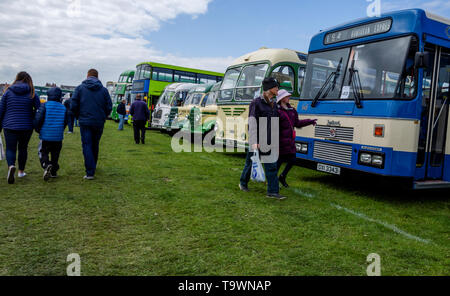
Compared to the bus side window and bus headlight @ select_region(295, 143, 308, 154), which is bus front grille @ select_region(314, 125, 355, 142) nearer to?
bus headlight @ select_region(295, 143, 308, 154)

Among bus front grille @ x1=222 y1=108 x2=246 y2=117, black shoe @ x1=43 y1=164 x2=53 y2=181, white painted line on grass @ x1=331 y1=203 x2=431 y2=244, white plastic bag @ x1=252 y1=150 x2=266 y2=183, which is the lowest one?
white painted line on grass @ x1=331 y1=203 x2=431 y2=244

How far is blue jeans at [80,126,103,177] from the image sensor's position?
22.8ft

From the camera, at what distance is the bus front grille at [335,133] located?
6.79 meters

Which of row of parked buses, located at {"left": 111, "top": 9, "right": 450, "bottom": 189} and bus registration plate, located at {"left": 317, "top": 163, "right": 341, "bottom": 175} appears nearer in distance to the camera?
row of parked buses, located at {"left": 111, "top": 9, "right": 450, "bottom": 189}

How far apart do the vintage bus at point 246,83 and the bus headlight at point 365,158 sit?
4455mm

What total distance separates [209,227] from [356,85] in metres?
4.18

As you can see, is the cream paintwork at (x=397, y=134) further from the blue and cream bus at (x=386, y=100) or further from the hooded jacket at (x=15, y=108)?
the hooded jacket at (x=15, y=108)

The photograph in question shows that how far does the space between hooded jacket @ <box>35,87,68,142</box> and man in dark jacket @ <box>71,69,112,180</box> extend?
307 mm

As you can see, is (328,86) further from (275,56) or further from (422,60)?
(275,56)

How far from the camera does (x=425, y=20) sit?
244 inches

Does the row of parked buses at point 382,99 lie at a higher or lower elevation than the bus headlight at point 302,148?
higher

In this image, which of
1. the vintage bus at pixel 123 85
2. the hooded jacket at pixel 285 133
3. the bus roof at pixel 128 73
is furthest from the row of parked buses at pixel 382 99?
the bus roof at pixel 128 73

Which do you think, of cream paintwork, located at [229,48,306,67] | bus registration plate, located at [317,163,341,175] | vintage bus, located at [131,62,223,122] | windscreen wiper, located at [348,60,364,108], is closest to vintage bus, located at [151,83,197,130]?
vintage bus, located at [131,62,223,122]
